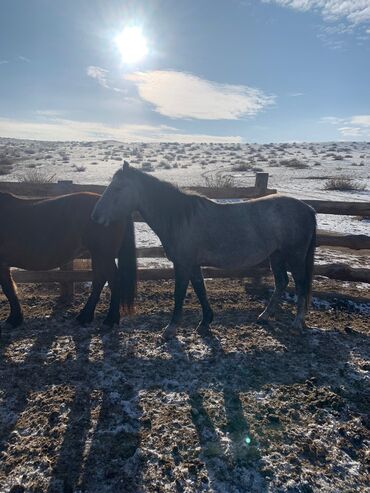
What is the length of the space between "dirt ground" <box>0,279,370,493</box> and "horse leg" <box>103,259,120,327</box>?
172mm

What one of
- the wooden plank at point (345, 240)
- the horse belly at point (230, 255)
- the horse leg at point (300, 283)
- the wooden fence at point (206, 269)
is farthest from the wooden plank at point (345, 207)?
the horse belly at point (230, 255)

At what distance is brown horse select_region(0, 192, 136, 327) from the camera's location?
15.8 ft

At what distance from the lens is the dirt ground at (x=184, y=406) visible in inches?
107

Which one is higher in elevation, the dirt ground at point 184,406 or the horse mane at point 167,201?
the horse mane at point 167,201

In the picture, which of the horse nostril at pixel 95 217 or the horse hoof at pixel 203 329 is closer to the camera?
the horse nostril at pixel 95 217

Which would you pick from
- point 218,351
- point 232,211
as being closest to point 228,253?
point 232,211

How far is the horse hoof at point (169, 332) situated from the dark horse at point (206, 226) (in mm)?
14

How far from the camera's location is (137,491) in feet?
8.43

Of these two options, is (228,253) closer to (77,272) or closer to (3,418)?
(77,272)

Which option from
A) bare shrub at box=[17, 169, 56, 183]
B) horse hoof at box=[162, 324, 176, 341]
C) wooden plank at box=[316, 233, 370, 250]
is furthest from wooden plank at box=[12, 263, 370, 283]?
bare shrub at box=[17, 169, 56, 183]

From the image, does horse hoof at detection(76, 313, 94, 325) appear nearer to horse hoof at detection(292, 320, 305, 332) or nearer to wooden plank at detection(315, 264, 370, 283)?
horse hoof at detection(292, 320, 305, 332)

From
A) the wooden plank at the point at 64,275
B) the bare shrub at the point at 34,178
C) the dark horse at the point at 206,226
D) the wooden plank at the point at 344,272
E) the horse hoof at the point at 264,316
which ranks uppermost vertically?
the dark horse at the point at 206,226

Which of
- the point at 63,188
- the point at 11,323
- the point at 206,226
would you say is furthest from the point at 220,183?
the point at 11,323

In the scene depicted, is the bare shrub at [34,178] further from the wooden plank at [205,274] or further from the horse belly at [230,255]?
the horse belly at [230,255]
